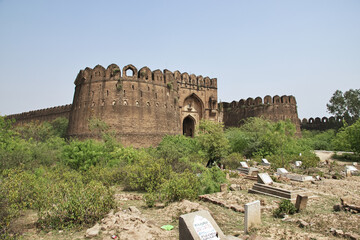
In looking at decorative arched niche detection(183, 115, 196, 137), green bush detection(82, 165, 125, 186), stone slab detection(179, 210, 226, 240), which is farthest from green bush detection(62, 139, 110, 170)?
decorative arched niche detection(183, 115, 196, 137)

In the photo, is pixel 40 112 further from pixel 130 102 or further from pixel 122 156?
pixel 122 156

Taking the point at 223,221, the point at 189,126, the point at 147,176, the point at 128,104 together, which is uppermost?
the point at 128,104

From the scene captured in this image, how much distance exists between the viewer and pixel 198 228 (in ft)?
13.1

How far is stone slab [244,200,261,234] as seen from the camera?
5441mm

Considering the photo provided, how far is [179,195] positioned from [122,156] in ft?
25.7

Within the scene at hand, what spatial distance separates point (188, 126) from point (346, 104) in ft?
72.7

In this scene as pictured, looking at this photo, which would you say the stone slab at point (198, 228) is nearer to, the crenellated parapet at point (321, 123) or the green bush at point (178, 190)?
the green bush at point (178, 190)

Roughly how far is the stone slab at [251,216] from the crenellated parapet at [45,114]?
34.4 m

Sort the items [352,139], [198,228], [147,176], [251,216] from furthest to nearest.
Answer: [352,139] < [147,176] < [251,216] < [198,228]

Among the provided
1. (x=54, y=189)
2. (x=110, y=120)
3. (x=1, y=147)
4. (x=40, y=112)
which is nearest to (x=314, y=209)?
(x=54, y=189)

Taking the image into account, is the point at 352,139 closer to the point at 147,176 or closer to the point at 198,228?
the point at 147,176

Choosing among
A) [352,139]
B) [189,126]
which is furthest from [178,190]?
[189,126]

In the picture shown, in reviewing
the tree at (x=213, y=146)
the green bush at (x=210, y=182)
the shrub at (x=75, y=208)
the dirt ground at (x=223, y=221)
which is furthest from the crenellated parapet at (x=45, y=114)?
the shrub at (x=75, y=208)

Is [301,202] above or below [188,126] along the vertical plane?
below
